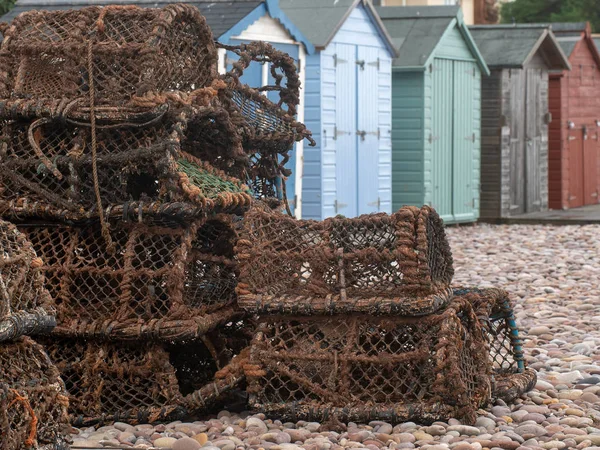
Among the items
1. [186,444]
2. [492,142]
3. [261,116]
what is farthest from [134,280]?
[492,142]

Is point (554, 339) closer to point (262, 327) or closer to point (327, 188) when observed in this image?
point (262, 327)

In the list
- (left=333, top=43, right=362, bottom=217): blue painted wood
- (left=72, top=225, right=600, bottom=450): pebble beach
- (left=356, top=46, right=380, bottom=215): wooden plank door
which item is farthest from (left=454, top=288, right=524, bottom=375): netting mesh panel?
(left=356, top=46, right=380, bottom=215): wooden plank door

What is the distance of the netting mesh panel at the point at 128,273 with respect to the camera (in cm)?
489

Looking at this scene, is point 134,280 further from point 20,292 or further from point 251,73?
point 251,73

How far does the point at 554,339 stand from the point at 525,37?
11.2 m

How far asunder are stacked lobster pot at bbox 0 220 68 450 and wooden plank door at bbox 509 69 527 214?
1401 cm

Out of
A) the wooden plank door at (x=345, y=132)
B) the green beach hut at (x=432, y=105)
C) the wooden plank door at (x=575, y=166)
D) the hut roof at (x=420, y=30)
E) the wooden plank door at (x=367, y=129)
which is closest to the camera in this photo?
the wooden plank door at (x=345, y=132)

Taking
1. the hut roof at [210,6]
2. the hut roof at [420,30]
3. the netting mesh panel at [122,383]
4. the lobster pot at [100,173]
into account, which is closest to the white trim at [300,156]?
the hut roof at [210,6]

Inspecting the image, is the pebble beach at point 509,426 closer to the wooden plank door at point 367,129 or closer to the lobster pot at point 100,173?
the lobster pot at point 100,173

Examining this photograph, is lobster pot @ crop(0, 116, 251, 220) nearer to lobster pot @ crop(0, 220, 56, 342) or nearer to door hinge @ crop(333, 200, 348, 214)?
lobster pot @ crop(0, 220, 56, 342)

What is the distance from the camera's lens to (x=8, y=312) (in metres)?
3.71

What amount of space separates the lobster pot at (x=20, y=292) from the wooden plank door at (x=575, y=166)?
16351 mm

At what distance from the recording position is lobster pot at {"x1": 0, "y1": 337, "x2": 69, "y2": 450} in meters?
3.68

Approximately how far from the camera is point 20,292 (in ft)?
12.7
